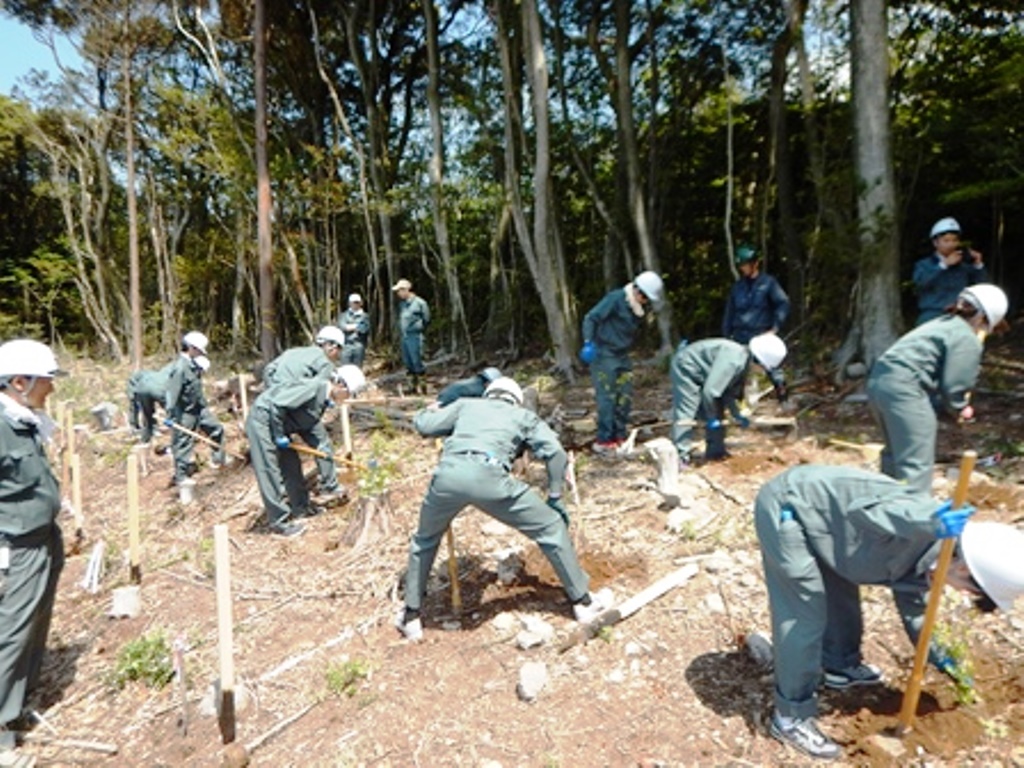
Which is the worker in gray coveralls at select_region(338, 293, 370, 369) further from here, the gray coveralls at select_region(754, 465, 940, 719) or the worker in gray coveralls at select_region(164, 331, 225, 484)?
the gray coveralls at select_region(754, 465, 940, 719)

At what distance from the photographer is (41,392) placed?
12.5 feet

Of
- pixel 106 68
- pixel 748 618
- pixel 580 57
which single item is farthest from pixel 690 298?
pixel 106 68

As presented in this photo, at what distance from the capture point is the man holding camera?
5879mm

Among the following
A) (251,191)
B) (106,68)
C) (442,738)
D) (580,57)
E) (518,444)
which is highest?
(106,68)

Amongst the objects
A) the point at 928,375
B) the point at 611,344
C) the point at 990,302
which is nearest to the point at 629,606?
the point at 928,375

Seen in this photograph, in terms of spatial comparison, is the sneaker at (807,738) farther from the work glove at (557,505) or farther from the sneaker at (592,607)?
the work glove at (557,505)

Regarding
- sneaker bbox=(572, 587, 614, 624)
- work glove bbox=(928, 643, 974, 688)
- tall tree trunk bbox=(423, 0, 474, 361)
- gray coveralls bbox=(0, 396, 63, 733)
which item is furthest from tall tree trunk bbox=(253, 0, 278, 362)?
work glove bbox=(928, 643, 974, 688)

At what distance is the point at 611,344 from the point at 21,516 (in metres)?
4.79

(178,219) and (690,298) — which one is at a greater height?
(178,219)

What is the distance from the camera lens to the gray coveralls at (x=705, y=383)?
593cm

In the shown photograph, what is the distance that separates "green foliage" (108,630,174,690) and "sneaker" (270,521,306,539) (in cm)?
173

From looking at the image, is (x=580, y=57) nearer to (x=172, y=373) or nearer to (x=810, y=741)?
(x=172, y=373)

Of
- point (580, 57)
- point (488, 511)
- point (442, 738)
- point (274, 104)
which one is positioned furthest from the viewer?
point (274, 104)

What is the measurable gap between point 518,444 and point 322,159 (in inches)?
521
